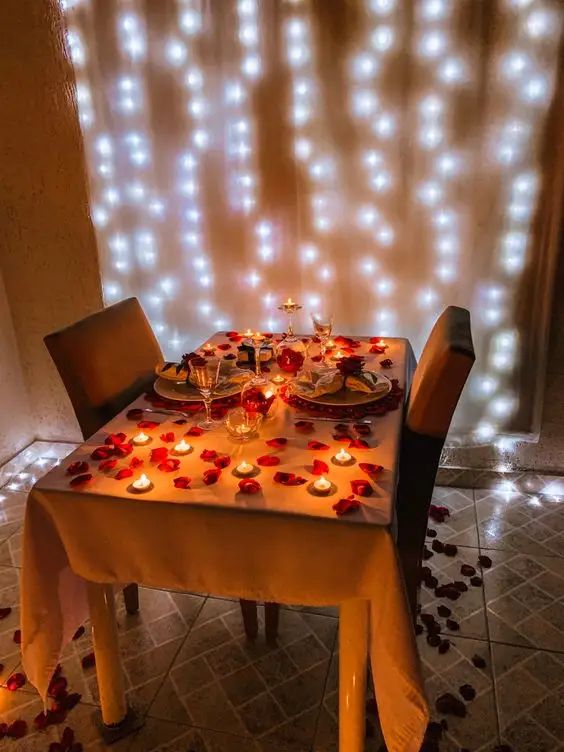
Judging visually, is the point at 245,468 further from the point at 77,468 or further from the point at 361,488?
the point at 77,468

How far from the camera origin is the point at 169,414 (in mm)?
1578

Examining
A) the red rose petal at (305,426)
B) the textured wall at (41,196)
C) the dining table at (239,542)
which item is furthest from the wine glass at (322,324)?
the textured wall at (41,196)

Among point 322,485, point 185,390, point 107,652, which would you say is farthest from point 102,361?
point 322,485

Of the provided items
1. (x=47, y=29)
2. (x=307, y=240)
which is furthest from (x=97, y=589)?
(x=47, y=29)

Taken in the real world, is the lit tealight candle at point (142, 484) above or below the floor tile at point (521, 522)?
above

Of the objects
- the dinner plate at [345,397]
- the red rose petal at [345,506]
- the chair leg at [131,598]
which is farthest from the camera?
the chair leg at [131,598]

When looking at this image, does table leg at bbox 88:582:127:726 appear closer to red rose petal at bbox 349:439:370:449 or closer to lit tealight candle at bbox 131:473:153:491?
lit tealight candle at bbox 131:473:153:491

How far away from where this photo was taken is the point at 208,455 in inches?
52.7

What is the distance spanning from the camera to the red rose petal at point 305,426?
1.46 metres

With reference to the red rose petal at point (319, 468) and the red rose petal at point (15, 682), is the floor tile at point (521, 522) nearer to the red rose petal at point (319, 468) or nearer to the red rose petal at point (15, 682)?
the red rose petal at point (319, 468)

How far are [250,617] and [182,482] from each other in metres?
0.69

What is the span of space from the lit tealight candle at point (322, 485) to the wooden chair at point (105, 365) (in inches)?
25.6

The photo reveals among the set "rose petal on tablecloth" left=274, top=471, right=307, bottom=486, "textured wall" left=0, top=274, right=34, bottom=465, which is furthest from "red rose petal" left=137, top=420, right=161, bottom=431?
"textured wall" left=0, top=274, right=34, bottom=465

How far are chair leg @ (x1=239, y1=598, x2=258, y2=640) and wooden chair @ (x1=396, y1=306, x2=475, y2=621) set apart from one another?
432mm
